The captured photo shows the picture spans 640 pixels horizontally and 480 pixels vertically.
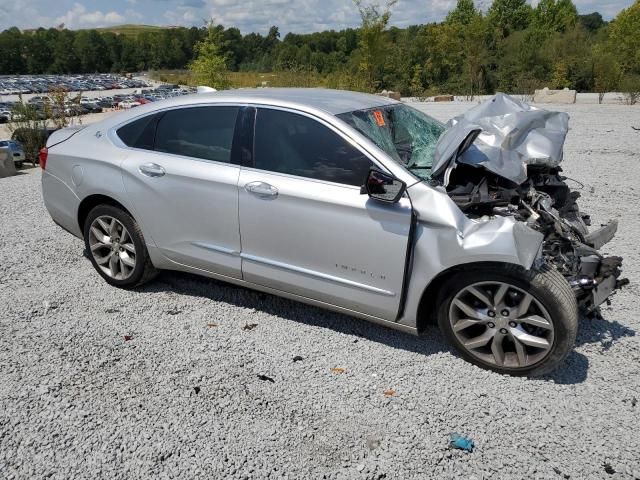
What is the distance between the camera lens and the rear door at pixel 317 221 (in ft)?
10.3

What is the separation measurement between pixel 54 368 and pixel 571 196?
3.88m

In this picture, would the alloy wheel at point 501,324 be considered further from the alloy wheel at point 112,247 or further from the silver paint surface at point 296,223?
the alloy wheel at point 112,247

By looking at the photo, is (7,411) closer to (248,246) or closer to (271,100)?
(248,246)

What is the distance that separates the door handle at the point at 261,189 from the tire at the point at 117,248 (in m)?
1.21

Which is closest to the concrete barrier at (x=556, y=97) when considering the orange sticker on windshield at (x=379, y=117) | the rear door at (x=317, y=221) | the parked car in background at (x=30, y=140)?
the parked car in background at (x=30, y=140)

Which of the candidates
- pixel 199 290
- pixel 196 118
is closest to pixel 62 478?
pixel 199 290

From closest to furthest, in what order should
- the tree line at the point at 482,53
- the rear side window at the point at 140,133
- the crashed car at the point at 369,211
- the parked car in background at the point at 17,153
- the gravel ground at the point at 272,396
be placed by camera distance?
the gravel ground at the point at 272,396
the crashed car at the point at 369,211
the rear side window at the point at 140,133
the parked car in background at the point at 17,153
the tree line at the point at 482,53

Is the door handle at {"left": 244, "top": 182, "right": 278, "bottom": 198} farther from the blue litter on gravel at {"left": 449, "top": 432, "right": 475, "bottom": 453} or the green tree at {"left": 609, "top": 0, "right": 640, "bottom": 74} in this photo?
→ the green tree at {"left": 609, "top": 0, "right": 640, "bottom": 74}

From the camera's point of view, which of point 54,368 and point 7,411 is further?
point 54,368

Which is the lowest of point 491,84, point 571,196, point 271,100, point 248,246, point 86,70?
point 86,70

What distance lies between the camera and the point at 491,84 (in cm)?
4550

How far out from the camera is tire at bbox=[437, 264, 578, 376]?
290 centimetres

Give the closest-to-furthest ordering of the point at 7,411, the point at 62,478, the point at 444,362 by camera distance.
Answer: the point at 62,478
the point at 7,411
the point at 444,362

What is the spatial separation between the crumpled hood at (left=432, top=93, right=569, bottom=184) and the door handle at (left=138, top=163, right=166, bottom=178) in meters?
2.05
